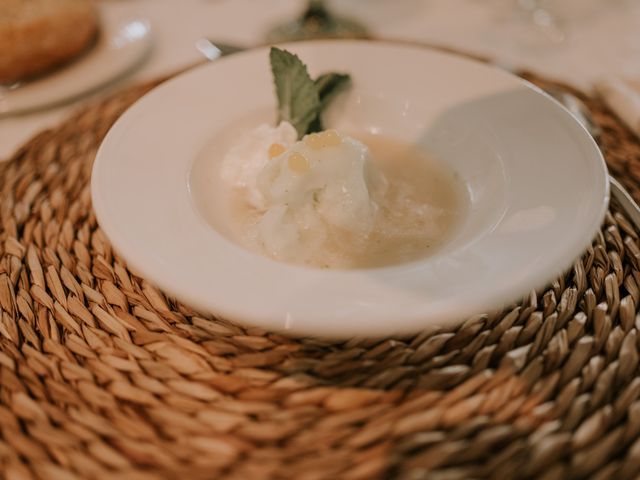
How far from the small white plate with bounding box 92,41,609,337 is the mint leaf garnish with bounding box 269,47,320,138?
2.8 inches

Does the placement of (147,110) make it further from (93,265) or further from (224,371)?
(224,371)

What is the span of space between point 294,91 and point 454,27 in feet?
3.43

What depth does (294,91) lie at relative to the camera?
3.77ft

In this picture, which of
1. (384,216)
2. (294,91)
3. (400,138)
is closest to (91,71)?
(294,91)

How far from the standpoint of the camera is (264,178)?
103 cm

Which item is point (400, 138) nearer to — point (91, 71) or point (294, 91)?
point (294, 91)

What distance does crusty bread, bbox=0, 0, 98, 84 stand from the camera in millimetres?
1546

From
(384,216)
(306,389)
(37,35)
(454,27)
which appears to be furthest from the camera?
(454,27)

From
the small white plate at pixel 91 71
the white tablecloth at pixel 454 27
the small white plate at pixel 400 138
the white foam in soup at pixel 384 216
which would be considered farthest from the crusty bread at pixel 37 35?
the white foam in soup at pixel 384 216

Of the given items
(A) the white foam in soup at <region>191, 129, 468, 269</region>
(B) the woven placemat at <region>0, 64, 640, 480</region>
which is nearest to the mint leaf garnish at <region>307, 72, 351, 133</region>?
(A) the white foam in soup at <region>191, 129, 468, 269</region>

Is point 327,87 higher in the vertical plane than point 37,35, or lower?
lower

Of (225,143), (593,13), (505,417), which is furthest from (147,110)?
(593,13)

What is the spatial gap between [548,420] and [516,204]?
32 centimetres

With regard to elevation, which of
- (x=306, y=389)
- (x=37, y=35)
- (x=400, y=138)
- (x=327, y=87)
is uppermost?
(x=37, y=35)
